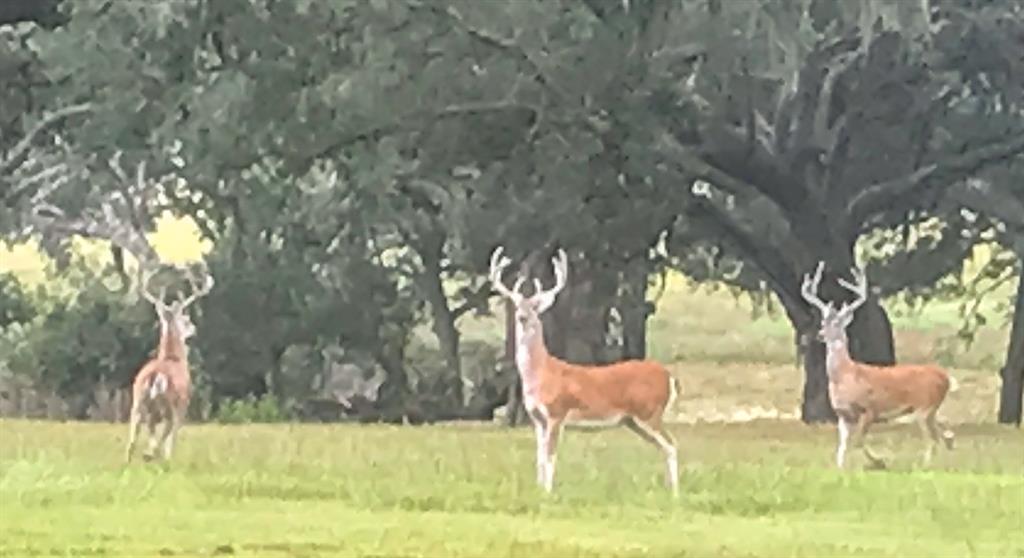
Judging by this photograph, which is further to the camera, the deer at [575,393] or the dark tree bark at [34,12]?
the dark tree bark at [34,12]

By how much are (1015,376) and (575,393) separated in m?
18.2

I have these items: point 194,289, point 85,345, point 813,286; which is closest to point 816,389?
point 813,286

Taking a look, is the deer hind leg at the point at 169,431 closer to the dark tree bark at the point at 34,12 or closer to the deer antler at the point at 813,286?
the deer antler at the point at 813,286

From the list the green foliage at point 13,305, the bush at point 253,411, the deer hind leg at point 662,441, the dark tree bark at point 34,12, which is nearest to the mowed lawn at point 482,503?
the deer hind leg at point 662,441

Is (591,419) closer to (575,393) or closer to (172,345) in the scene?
(575,393)

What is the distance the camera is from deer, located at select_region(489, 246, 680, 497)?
53.9ft

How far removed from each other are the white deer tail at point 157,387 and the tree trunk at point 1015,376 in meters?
17.1

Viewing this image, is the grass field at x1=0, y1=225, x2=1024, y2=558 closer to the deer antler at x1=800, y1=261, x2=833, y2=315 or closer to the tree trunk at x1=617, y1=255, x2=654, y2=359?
the deer antler at x1=800, y1=261, x2=833, y2=315

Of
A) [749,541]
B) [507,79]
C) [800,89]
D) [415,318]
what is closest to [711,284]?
[415,318]

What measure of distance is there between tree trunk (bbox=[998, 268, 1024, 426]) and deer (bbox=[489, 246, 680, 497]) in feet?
55.1

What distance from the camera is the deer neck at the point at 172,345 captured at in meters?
18.5

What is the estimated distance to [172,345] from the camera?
733 inches

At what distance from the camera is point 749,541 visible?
14125 mm

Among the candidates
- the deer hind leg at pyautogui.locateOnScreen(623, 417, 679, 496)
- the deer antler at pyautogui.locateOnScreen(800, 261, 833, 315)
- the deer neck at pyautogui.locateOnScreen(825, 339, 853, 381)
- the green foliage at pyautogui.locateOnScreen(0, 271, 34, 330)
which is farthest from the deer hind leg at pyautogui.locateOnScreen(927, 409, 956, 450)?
the green foliage at pyautogui.locateOnScreen(0, 271, 34, 330)
